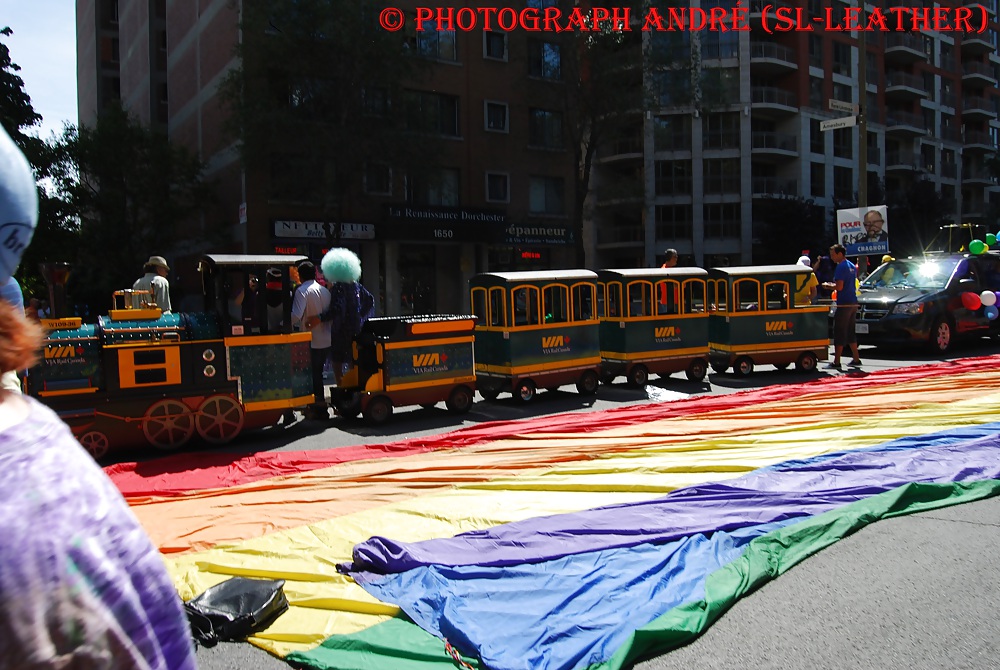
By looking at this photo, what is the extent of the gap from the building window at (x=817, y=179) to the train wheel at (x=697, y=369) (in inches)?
1739

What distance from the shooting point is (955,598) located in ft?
14.1

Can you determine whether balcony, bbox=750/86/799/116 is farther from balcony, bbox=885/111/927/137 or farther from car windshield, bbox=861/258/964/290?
car windshield, bbox=861/258/964/290

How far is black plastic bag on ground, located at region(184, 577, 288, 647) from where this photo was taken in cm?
390

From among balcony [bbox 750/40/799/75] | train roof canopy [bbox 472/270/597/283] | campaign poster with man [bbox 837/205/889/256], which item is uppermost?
balcony [bbox 750/40/799/75]

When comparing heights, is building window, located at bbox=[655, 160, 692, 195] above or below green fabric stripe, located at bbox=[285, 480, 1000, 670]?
above

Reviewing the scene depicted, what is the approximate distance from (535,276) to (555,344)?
3.56 ft

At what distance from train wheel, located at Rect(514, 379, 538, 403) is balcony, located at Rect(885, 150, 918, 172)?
57.6 metres

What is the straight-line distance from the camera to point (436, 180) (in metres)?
28.3

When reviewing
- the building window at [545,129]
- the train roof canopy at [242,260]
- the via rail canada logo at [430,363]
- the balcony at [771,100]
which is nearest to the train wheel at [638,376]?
the via rail canada logo at [430,363]

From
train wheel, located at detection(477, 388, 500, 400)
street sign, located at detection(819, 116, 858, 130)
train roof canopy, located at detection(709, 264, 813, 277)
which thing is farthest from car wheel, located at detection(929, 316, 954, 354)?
train wheel, located at detection(477, 388, 500, 400)

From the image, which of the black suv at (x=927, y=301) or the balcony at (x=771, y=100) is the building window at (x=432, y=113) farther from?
the balcony at (x=771, y=100)

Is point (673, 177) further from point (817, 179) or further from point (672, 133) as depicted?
point (817, 179)

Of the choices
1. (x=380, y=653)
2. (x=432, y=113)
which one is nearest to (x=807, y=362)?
(x=380, y=653)

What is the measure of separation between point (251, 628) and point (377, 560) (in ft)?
2.93
